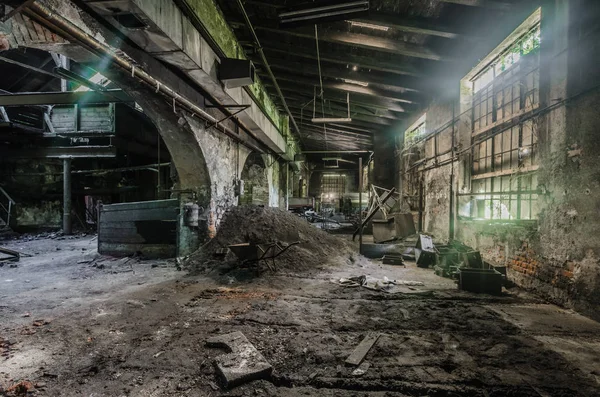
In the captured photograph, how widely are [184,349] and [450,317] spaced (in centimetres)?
326

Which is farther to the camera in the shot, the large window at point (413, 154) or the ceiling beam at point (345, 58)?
the large window at point (413, 154)

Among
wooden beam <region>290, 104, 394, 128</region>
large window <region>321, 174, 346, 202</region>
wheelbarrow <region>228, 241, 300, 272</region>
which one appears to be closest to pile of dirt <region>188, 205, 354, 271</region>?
wheelbarrow <region>228, 241, 300, 272</region>

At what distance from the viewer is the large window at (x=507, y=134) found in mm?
5027

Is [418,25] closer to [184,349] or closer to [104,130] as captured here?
[184,349]

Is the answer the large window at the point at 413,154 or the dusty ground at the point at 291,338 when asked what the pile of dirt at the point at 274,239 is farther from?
the large window at the point at 413,154

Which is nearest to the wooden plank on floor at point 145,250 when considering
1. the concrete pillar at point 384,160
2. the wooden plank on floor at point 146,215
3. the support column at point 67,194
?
→ the wooden plank on floor at point 146,215

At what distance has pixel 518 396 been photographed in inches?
87.4

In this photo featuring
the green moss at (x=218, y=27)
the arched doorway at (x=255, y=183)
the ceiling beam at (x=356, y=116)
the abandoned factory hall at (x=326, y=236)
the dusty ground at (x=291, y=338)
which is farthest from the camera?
the ceiling beam at (x=356, y=116)

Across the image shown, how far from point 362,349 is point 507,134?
5.29m

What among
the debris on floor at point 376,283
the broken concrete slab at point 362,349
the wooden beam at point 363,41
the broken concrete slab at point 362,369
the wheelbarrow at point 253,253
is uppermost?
the wooden beam at point 363,41

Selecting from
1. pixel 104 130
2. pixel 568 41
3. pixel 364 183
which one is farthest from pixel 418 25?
pixel 364 183

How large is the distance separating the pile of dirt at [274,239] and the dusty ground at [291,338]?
107cm

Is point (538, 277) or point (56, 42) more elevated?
point (56, 42)

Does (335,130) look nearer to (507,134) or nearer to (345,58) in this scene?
(345,58)
